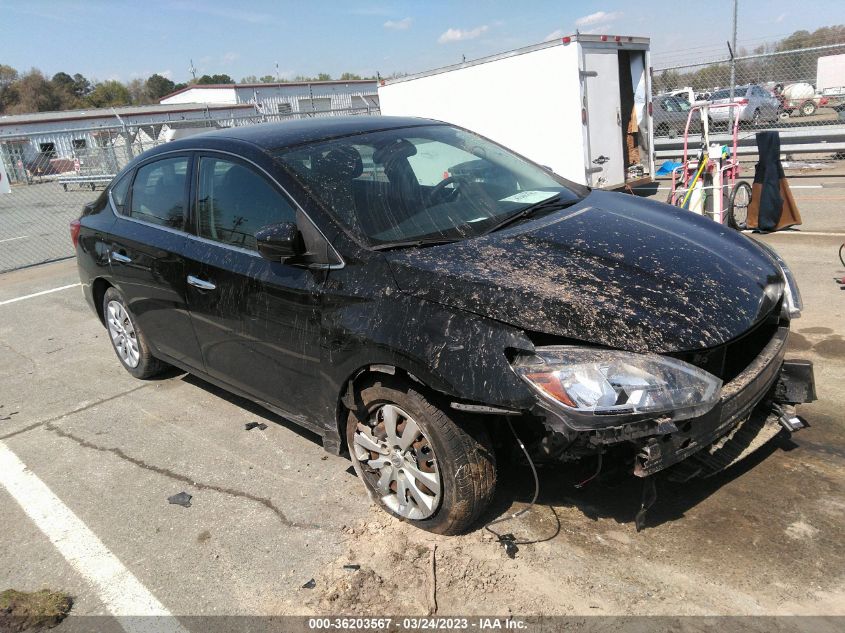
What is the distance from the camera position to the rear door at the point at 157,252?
4.00 m

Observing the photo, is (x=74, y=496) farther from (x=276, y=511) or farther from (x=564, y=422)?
(x=564, y=422)

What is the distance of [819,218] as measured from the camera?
338 inches

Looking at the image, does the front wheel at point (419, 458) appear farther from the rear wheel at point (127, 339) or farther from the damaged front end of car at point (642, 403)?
the rear wheel at point (127, 339)

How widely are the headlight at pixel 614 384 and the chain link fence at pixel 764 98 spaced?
1255cm

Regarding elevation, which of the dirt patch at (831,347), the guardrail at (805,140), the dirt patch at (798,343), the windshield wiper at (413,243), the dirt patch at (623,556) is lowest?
the dirt patch at (623,556)

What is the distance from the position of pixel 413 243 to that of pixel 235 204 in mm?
1199

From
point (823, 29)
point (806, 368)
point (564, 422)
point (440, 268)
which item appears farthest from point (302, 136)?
point (823, 29)

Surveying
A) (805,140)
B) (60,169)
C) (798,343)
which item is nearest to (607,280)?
(798,343)

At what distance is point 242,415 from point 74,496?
3.66 feet

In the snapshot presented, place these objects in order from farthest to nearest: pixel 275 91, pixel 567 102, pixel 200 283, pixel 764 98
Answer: pixel 275 91, pixel 764 98, pixel 567 102, pixel 200 283

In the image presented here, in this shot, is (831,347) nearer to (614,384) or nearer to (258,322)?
(614,384)

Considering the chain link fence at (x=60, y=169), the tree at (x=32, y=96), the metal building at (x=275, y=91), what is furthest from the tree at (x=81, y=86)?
the chain link fence at (x=60, y=169)

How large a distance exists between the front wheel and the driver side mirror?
29.0 inches

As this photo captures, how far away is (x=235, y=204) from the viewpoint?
11.8 ft
